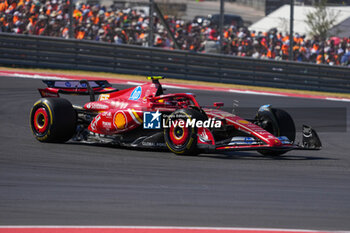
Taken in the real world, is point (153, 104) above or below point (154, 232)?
above

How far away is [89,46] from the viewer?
20.4m

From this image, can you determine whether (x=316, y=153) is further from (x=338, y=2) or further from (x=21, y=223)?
(x=338, y=2)

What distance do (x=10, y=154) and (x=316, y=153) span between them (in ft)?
15.3

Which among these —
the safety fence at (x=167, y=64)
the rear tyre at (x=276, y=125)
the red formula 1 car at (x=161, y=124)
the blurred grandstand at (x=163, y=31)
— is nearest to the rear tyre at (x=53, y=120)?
the red formula 1 car at (x=161, y=124)

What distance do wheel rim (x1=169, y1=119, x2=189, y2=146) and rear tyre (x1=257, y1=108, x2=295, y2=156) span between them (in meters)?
1.30

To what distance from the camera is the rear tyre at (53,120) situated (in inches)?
405

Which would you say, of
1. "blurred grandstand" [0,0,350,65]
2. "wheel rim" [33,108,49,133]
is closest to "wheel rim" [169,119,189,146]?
"wheel rim" [33,108,49,133]

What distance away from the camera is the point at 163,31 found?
69.8 ft

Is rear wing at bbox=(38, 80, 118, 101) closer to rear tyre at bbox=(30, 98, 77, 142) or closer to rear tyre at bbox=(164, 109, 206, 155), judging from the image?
rear tyre at bbox=(30, 98, 77, 142)

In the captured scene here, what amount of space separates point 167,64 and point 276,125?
11035 millimetres

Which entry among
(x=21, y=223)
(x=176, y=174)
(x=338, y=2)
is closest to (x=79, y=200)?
(x=21, y=223)

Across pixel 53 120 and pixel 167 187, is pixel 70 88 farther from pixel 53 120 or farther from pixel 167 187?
pixel 167 187

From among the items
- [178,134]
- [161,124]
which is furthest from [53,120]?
[178,134]

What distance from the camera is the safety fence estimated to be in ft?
66.7
